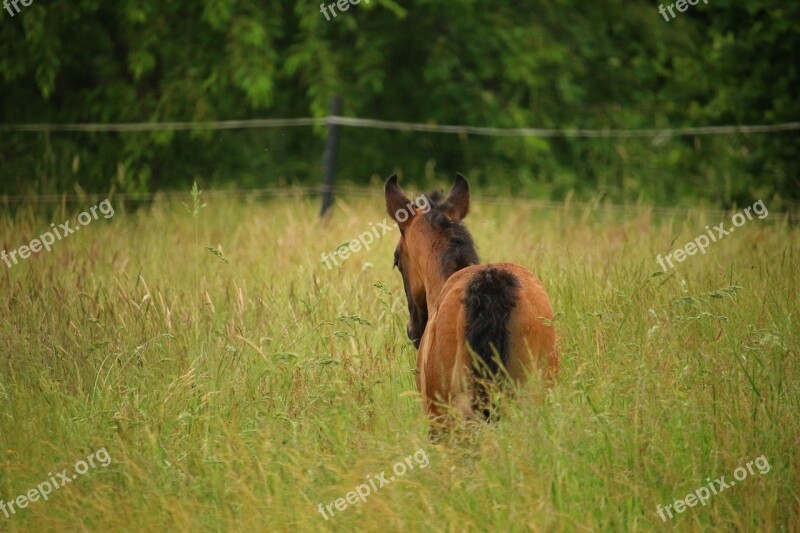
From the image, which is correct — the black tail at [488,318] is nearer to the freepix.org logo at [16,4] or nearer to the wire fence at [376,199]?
the wire fence at [376,199]

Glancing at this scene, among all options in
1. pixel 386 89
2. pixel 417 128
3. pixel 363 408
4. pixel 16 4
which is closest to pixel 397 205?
pixel 363 408

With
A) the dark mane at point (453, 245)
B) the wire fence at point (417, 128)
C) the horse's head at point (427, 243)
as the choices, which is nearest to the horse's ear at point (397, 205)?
the horse's head at point (427, 243)

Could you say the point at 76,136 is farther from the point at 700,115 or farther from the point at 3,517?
the point at 3,517

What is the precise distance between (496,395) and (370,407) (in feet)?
3.35

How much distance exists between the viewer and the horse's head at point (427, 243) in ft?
14.7

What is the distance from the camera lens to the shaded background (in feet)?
41.6

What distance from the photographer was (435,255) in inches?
178

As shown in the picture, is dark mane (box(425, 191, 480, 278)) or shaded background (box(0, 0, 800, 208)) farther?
shaded background (box(0, 0, 800, 208))

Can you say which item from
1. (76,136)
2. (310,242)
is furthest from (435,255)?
(76,136)

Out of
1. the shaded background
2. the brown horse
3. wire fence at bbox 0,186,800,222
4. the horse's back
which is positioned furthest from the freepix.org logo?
the horse's back

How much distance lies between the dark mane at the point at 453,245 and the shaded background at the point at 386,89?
7823 millimetres

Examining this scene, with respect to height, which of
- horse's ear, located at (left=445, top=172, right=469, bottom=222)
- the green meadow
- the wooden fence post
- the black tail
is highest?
the wooden fence post

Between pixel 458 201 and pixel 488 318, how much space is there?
4.07 feet

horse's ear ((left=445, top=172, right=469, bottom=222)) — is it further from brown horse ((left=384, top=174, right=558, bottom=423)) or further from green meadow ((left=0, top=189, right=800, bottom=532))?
green meadow ((left=0, top=189, right=800, bottom=532))
